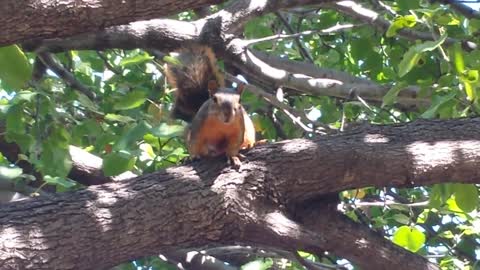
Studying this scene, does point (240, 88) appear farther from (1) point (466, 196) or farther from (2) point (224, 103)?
(1) point (466, 196)

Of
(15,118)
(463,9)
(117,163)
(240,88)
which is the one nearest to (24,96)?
(15,118)

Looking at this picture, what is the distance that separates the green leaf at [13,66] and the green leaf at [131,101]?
603mm

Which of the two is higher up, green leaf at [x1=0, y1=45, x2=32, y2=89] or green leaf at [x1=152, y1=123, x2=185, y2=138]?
green leaf at [x1=0, y1=45, x2=32, y2=89]

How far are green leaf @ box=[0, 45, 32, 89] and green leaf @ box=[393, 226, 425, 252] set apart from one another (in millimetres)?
1364

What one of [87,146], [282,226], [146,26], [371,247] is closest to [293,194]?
[282,226]

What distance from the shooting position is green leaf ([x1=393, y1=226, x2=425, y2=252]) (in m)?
2.99

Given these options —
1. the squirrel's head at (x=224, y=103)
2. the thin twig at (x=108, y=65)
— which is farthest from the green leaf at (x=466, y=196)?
the thin twig at (x=108, y=65)

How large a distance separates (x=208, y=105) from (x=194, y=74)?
0.43ft

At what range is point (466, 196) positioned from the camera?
272 centimetres

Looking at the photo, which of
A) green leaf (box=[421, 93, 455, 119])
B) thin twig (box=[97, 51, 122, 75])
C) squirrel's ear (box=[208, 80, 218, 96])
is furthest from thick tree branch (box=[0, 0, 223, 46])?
thin twig (box=[97, 51, 122, 75])

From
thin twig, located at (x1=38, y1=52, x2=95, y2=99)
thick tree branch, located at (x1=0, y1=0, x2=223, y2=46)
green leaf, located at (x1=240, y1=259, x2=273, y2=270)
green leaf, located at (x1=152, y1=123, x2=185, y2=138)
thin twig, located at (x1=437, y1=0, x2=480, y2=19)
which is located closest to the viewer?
thick tree branch, located at (x1=0, y1=0, x2=223, y2=46)

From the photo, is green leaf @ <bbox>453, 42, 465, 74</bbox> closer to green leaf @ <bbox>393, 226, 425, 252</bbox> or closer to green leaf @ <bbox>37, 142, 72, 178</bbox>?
green leaf @ <bbox>393, 226, 425, 252</bbox>

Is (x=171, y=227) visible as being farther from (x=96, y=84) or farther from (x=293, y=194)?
(x=96, y=84)

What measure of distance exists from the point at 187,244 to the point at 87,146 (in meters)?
1.45
